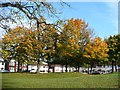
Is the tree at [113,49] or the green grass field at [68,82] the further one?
the tree at [113,49]

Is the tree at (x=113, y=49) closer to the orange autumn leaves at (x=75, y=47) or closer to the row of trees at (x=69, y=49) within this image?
the row of trees at (x=69, y=49)

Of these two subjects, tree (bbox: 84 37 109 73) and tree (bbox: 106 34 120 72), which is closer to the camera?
tree (bbox: 84 37 109 73)

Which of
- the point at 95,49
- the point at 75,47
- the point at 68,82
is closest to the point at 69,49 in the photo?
the point at 75,47

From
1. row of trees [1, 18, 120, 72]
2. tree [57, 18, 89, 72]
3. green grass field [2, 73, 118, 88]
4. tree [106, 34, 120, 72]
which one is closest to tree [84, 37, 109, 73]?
row of trees [1, 18, 120, 72]

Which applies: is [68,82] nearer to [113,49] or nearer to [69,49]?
[69,49]

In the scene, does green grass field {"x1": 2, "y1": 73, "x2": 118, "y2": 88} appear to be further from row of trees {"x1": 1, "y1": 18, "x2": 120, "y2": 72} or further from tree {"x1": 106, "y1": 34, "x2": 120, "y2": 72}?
tree {"x1": 106, "y1": 34, "x2": 120, "y2": 72}

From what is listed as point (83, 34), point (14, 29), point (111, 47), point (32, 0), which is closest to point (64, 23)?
point (32, 0)

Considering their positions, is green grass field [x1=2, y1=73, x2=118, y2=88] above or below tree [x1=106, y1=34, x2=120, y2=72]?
Answer: below

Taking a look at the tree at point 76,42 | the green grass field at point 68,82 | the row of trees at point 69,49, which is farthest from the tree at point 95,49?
the green grass field at point 68,82

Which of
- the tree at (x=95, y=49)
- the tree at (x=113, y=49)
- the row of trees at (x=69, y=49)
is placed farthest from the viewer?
the tree at (x=113, y=49)

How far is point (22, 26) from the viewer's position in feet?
49.9

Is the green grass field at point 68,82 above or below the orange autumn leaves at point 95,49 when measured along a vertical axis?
below

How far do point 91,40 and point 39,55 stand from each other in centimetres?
956

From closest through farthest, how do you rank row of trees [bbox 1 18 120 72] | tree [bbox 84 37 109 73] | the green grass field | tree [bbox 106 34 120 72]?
the green grass field < row of trees [bbox 1 18 120 72] < tree [bbox 84 37 109 73] < tree [bbox 106 34 120 72]
